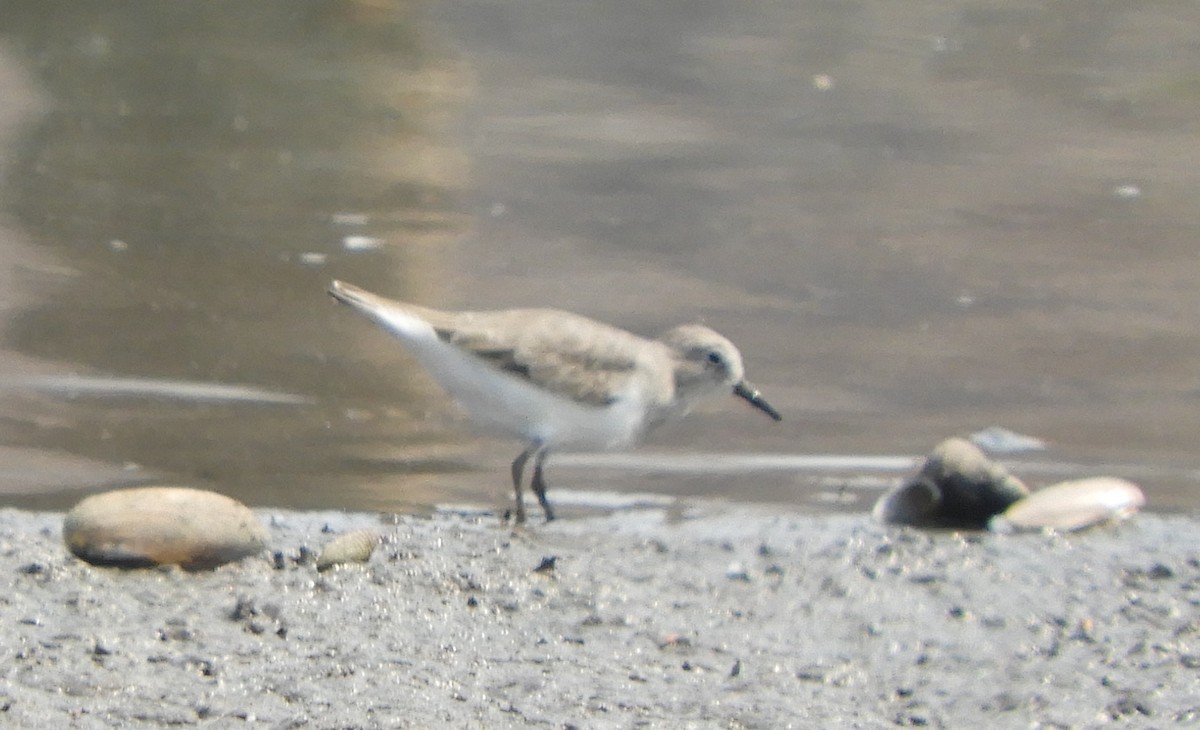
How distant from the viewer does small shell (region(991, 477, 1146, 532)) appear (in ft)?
16.2

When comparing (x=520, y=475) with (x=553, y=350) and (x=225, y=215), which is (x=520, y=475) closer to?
(x=553, y=350)

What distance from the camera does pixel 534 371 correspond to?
501 cm

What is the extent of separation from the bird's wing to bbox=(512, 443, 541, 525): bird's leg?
19 centimetres

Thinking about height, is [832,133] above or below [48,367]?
above

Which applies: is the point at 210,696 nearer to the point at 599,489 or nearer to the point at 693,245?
the point at 599,489

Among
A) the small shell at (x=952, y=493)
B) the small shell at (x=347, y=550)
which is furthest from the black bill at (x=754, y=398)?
the small shell at (x=347, y=550)

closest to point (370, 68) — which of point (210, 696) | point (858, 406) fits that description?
point (858, 406)

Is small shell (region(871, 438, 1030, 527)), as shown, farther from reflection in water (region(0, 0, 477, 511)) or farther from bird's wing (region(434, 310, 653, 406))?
reflection in water (region(0, 0, 477, 511))

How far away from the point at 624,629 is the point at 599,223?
4.45 metres

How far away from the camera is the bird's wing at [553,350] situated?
4.98 metres

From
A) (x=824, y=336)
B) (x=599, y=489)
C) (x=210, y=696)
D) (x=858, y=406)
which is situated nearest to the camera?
(x=210, y=696)

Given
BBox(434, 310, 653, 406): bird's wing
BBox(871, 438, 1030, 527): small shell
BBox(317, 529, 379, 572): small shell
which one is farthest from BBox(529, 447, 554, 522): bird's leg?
BBox(871, 438, 1030, 527): small shell

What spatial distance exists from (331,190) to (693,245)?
5.88 feet

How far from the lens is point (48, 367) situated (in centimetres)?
607
